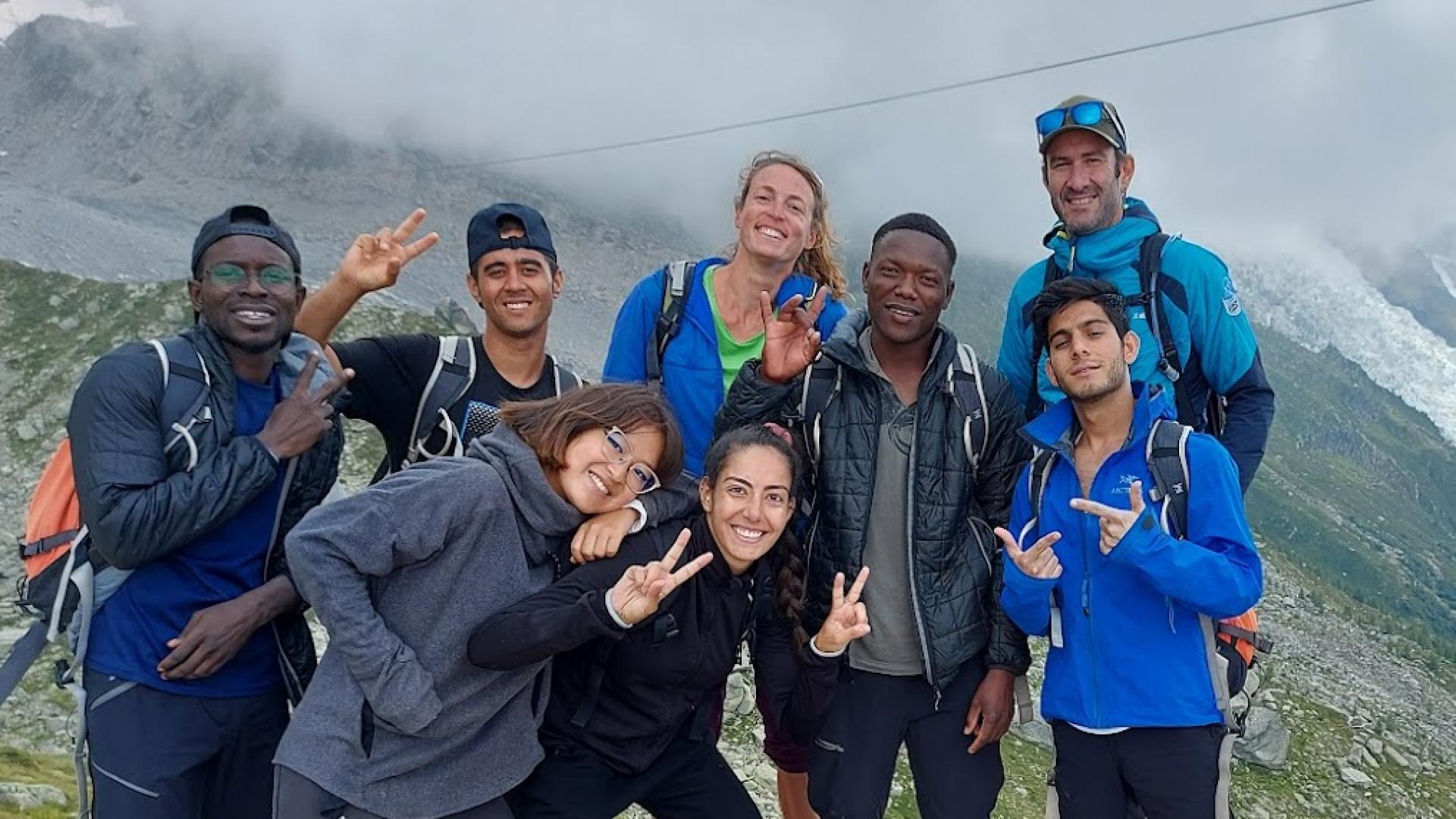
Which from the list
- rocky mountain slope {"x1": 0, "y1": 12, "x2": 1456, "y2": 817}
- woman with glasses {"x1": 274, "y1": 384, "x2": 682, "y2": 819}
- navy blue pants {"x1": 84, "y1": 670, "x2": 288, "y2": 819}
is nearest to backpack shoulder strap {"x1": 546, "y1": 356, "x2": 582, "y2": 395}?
woman with glasses {"x1": 274, "y1": 384, "x2": 682, "y2": 819}

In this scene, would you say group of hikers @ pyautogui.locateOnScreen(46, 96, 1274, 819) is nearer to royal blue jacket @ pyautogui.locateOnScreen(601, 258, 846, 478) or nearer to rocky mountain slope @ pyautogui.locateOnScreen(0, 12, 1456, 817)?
royal blue jacket @ pyautogui.locateOnScreen(601, 258, 846, 478)

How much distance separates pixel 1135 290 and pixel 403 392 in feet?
15.2

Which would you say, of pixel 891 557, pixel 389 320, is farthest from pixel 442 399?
pixel 389 320

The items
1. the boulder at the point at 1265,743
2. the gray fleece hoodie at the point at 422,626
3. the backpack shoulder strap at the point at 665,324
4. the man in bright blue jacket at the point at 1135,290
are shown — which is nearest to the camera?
the gray fleece hoodie at the point at 422,626

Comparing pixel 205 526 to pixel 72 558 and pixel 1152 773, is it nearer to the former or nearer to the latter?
pixel 72 558

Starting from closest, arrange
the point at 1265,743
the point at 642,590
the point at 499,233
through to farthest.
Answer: the point at 642,590 < the point at 499,233 < the point at 1265,743

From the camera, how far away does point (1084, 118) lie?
20.3 ft

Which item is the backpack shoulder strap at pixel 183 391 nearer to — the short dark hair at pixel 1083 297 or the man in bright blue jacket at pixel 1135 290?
the short dark hair at pixel 1083 297

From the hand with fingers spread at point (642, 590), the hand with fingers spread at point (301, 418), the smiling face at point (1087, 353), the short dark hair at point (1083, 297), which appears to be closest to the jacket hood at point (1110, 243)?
the short dark hair at point (1083, 297)

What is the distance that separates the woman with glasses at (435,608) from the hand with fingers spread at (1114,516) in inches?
90.7

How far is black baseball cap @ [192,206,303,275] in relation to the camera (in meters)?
4.77

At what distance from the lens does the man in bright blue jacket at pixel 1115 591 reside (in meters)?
4.77

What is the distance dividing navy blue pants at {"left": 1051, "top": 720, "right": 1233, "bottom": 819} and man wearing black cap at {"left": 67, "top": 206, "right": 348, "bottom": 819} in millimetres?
4418

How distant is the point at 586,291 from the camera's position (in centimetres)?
8850
